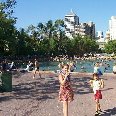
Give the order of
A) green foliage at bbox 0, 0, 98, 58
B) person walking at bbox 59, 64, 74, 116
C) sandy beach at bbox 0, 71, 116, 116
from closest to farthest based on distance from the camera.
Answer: person walking at bbox 59, 64, 74, 116
sandy beach at bbox 0, 71, 116, 116
green foliage at bbox 0, 0, 98, 58

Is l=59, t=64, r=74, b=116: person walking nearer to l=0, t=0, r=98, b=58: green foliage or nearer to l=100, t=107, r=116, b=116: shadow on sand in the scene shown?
l=100, t=107, r=116, b=116: shadow on sand

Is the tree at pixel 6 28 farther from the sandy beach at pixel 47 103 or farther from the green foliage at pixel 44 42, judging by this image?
the sandy beach at pixel 47 103

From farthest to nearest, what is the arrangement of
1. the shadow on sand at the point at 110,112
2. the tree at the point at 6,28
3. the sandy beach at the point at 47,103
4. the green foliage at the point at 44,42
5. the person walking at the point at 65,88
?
the green foliage at the point at 44,42, the tree at the point at 6,28, the sandy beach at the point at 47,103, the shadow on sand at the point at 110,112, the person walking at the point at 65,88

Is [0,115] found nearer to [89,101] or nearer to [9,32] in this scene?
[89,101]

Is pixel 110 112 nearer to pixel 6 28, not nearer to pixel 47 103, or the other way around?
pixel 47 103

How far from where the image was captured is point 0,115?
13.9 metres

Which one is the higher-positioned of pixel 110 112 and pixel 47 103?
pixel 47 103

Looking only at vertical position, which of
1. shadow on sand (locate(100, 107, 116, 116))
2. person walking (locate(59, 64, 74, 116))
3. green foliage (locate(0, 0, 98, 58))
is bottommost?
shadow on sand (locate(100, 107, 116, 116))

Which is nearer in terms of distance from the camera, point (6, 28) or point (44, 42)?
point (6, 28)

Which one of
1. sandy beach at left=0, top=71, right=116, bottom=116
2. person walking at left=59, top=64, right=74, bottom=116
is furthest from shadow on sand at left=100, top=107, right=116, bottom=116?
person walking at left=59, top=64, right=74, bottom=116

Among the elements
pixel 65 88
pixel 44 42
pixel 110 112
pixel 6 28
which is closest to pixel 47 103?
pixel 110 112

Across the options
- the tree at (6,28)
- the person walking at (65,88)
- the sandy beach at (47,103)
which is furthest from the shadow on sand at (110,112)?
the tree at (6,28)

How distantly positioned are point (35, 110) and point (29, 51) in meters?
103

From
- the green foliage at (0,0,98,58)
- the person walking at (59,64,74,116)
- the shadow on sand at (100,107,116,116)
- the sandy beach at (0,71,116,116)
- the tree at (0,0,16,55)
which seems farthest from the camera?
the green foliage at (0,0,98,58)
